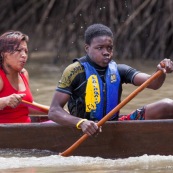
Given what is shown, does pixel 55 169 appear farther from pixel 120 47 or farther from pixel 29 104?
pixel 120 47

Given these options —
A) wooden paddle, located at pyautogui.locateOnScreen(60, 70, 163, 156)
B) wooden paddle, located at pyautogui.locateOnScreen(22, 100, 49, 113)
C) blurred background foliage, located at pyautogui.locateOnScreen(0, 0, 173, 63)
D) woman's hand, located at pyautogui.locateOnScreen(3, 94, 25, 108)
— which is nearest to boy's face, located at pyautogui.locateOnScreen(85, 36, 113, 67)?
wooden paddle, located at pyautogui.locateOnScreen(60, 70, 163, 156)

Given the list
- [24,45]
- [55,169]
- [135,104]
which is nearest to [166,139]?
[55,169]

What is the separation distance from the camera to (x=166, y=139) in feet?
21.0

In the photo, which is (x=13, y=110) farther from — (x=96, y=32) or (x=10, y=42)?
(x=96, y=32)

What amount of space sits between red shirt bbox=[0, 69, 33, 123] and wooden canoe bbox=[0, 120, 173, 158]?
0.35 metres

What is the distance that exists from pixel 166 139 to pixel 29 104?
1238 mm

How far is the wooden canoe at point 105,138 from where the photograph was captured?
20.9ft

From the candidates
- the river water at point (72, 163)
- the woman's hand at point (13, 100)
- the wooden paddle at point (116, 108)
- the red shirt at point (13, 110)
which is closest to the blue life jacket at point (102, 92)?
the wooden paddle at point (116, 108)

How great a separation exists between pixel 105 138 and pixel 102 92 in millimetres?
337

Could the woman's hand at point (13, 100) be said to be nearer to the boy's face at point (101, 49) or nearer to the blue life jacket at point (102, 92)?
the blue life jacket at point (102, 92)

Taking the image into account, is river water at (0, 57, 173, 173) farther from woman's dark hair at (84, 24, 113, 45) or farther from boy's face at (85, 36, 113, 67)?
woman's dark hair at (84, 24, 113, 45)

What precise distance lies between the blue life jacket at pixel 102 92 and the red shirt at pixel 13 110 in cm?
75

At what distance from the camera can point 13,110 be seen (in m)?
7.01

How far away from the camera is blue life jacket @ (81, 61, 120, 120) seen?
6457 millimetres
